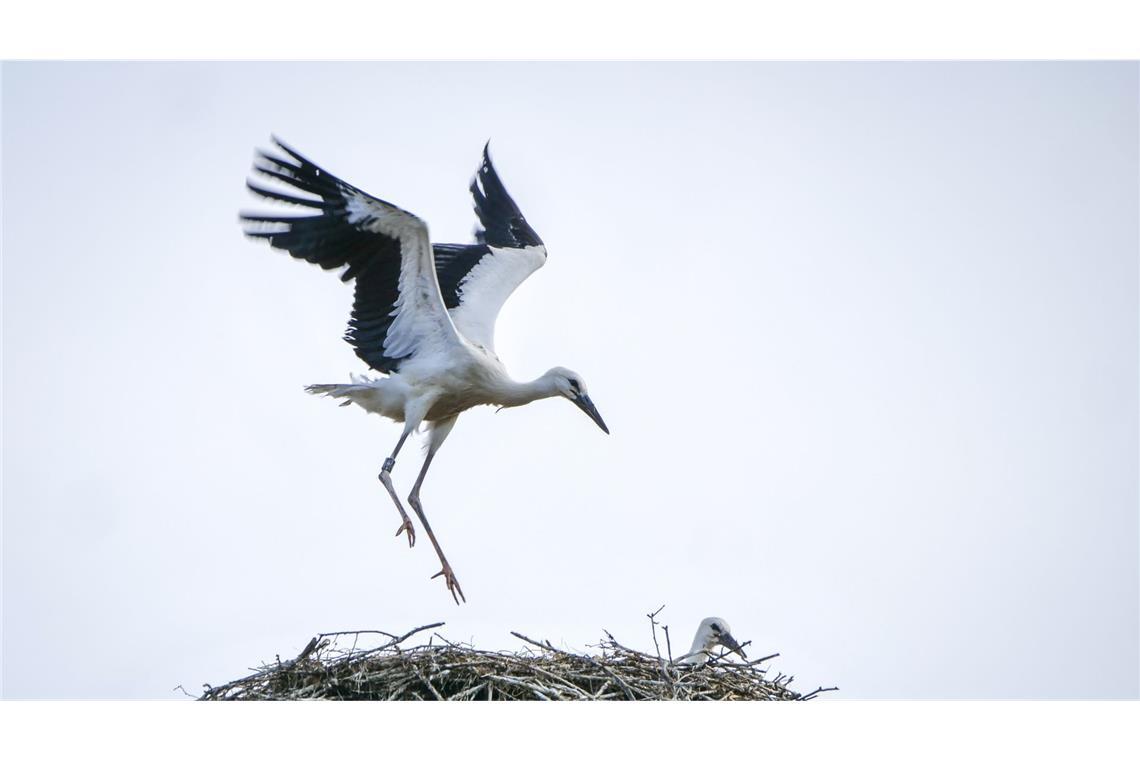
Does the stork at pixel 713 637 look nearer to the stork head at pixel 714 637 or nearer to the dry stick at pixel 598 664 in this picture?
the stork head at pixel 714 637

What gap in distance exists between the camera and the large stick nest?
5.98 m

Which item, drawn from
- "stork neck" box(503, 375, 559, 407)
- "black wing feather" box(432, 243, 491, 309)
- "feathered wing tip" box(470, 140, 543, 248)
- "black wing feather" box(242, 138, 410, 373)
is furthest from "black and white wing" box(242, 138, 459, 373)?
"feathered wing tip" box(470, 140, 543, 248)

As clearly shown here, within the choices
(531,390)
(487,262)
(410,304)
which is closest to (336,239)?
(410,304)

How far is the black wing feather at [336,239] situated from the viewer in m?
6.92

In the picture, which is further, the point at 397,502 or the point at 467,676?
the point at 397,502

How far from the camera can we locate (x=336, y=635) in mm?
6109

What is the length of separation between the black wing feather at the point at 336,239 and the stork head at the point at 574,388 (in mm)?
955

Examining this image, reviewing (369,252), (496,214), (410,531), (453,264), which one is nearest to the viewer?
(369,252)

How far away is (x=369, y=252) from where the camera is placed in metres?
7.29

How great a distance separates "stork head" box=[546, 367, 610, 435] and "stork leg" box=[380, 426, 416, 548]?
2.74ft

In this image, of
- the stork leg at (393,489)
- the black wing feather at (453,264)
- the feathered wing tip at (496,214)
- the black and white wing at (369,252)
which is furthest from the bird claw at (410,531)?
the feathered wing tip at (496,214)

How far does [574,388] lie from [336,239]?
1559mm

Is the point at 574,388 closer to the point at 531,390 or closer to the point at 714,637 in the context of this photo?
the point at 531,390
